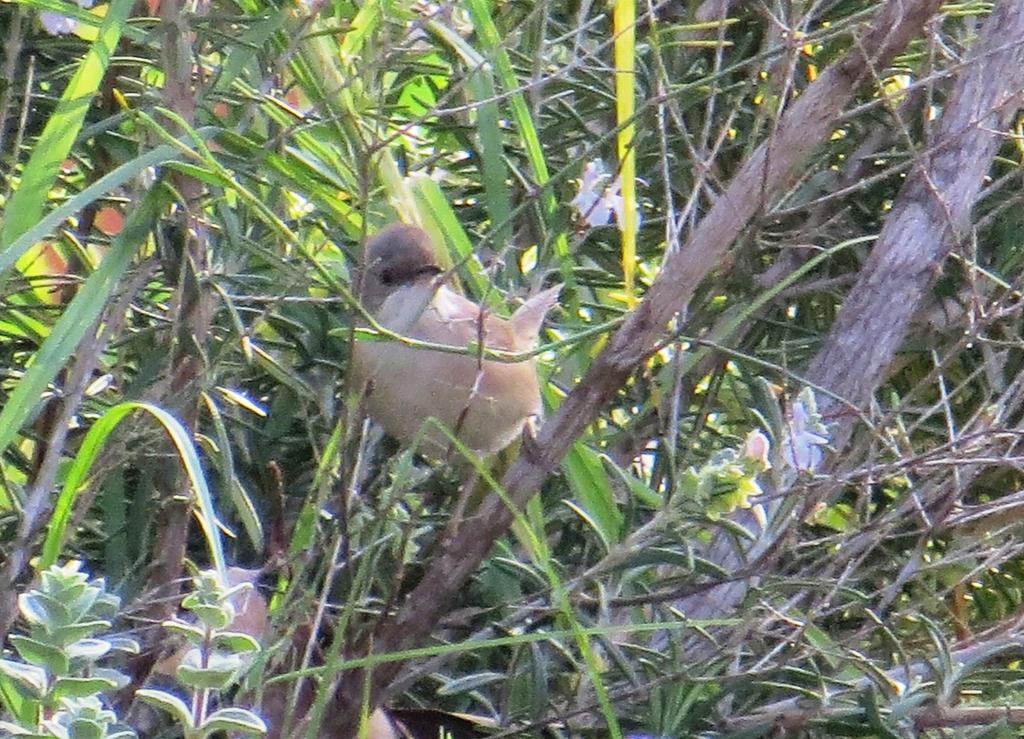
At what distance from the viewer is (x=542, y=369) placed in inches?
48.1

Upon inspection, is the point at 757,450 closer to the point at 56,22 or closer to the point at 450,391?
the point at 450,391

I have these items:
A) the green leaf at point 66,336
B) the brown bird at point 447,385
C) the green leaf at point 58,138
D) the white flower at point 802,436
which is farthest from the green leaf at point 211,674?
the brown bird at point 447,385

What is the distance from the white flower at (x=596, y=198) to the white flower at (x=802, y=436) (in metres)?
0.21

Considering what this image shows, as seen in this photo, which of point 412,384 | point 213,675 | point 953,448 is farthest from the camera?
point 412,384

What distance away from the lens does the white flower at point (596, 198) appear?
1.13m

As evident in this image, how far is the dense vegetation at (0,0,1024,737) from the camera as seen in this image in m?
0.91

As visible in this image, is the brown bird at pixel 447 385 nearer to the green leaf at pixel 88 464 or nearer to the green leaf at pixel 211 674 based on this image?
the green leaf at pixel 88 464

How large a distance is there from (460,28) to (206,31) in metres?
0.32

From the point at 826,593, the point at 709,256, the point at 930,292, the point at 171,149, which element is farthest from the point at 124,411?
the point at 930,292

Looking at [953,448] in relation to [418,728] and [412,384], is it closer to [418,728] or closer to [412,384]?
[418,728]

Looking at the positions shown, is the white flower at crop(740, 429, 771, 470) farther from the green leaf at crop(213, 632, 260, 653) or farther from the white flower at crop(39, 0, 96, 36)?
the white flower at crop(39, 0, 96, 36)

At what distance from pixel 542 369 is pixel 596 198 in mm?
162

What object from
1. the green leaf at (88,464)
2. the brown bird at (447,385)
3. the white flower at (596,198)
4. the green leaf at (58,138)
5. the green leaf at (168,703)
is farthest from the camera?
the brown bird at (447,385)

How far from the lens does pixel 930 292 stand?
4.34 feet
